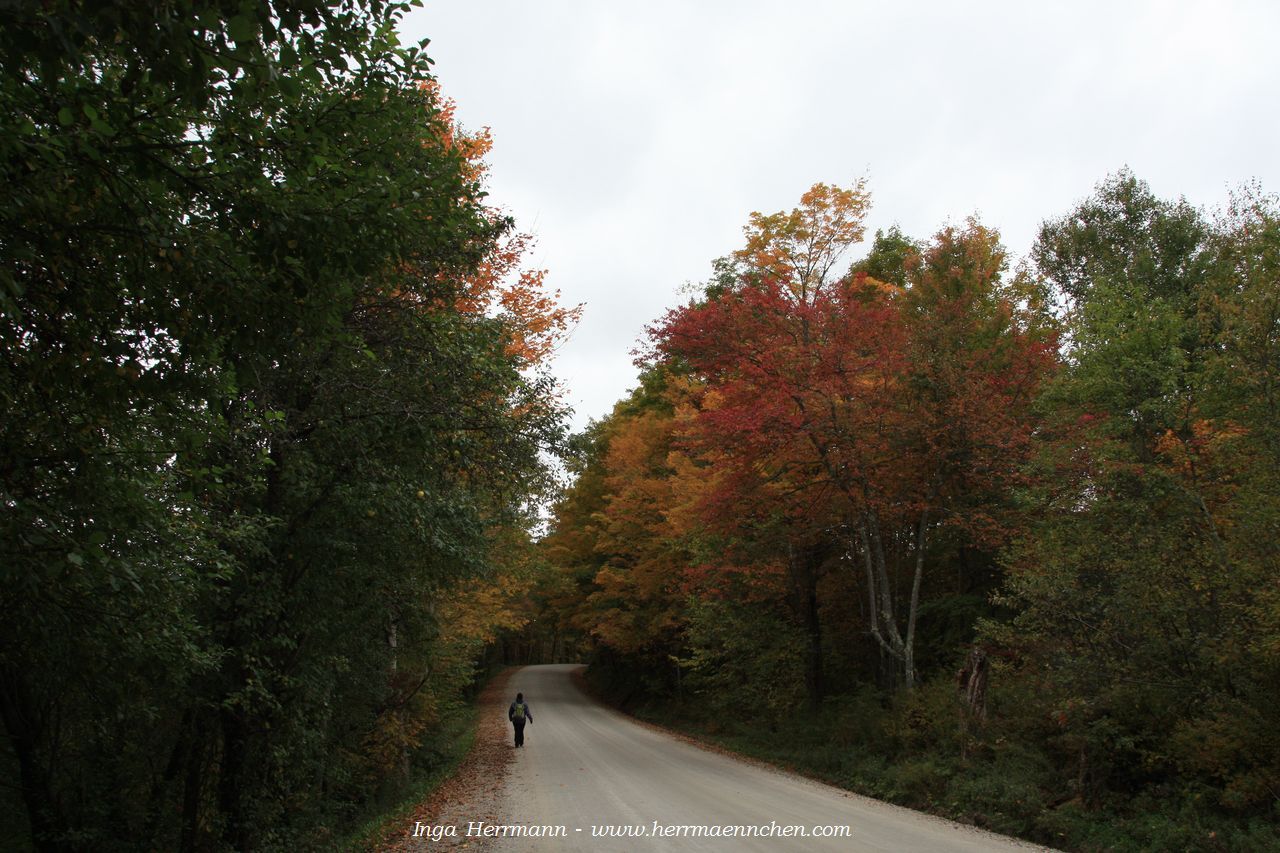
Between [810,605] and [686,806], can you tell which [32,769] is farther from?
[810,605]

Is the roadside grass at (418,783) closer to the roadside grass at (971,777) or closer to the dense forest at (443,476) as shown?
the dense forest at (443,476)

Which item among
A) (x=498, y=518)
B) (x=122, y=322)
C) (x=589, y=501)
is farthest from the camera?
(x=589, y=501)

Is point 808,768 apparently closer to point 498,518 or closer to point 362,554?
point 498,518

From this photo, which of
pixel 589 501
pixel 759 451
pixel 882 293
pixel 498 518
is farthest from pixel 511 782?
pixel 589 501

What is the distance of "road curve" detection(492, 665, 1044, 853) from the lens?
814 centimetres

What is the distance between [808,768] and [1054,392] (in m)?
8.37

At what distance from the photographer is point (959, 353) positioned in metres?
15.0

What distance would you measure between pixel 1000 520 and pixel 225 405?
13351mm

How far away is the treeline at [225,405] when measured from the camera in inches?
133

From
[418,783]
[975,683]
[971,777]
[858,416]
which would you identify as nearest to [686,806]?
[971,777]

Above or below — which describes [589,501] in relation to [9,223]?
above

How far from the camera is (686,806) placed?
10.1 meters

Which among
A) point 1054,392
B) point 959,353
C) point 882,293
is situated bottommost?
point 1054,392

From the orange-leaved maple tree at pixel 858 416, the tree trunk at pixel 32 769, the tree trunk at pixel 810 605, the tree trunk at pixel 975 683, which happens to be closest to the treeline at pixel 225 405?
the tree trunk at pixel 32 769
